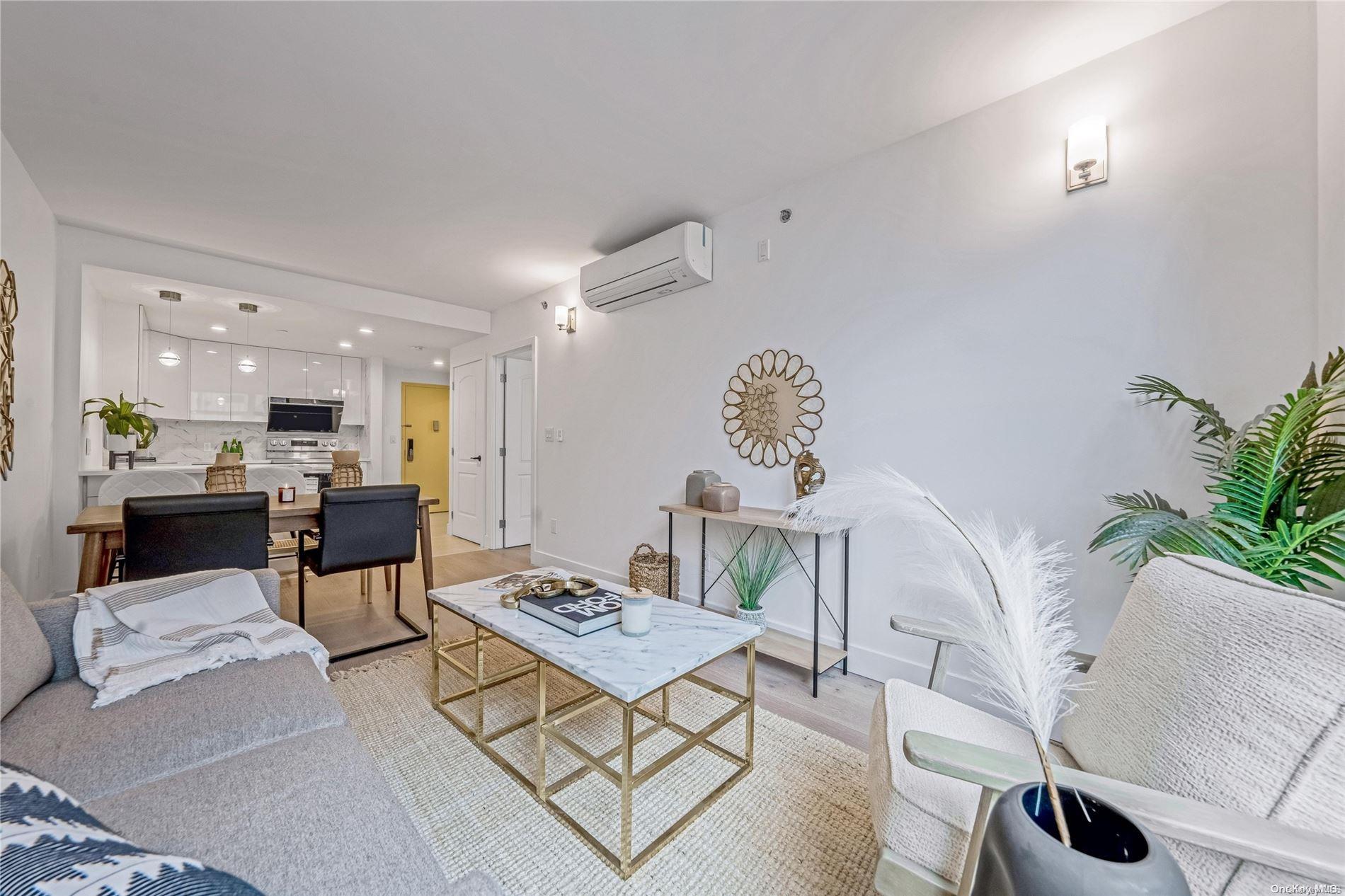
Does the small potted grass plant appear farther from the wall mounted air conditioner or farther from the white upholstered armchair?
the wall mounted air conditioner

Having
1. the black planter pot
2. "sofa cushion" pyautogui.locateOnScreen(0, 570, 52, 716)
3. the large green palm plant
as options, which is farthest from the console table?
"sofa cushion" pyautogui.locateOnScreen(0, 570, 52, 716)

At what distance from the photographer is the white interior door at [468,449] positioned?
17.4ft

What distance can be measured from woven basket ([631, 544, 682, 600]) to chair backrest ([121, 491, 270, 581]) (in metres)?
1.86

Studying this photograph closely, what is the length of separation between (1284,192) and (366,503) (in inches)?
153

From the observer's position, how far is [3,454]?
2.28m

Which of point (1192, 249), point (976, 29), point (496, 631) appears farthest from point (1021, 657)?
point (976, 29)

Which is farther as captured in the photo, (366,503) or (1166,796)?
(366,503)

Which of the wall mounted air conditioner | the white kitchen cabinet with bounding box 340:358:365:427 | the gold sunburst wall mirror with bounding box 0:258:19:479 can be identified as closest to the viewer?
the gold sunburst wall mirror with bounding box 0:258:19:479

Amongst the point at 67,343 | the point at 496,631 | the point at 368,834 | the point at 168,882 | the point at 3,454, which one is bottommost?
the point at 368,834

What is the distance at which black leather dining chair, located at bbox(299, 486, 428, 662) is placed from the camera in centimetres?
265

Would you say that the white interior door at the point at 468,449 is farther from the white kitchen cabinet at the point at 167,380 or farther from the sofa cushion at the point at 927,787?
the sofa cushion at the point at 927,787

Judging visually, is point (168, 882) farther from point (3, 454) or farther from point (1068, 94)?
point (3, 454)

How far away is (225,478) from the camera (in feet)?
10.2

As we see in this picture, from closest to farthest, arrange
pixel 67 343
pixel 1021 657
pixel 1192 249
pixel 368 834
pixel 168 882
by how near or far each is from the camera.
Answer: pixel 168 882
pixel 1021 657
pixel 368 834
pixel 1192 249
pixel 67 343
